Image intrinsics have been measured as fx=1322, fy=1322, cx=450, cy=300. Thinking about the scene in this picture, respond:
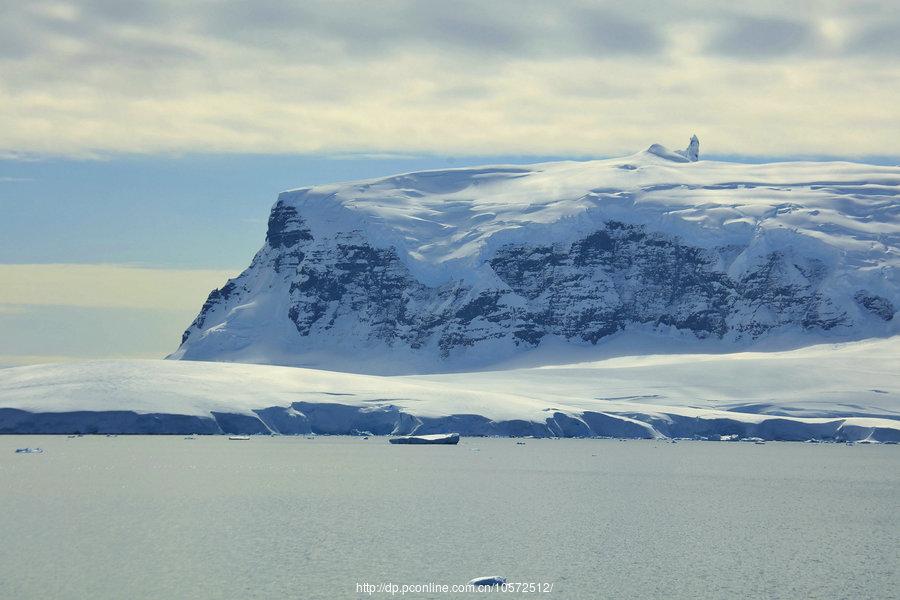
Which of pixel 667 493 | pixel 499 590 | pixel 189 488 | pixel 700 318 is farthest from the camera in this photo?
pixel 700 318

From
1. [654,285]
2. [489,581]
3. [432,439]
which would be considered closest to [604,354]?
[654,285]

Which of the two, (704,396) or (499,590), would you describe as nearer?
(499,590)

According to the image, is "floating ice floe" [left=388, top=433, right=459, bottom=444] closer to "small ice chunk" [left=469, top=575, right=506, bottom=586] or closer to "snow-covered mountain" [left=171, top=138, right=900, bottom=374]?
"small ice chunk" [left=469, top=575, right=506, bottom=586]

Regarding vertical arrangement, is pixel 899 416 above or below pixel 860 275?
below

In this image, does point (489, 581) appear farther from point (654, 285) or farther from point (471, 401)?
point (654, 285)

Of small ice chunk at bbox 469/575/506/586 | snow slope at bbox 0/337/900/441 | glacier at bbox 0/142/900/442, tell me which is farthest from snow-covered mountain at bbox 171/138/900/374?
small ice chunk at bbox 469/575/506/586

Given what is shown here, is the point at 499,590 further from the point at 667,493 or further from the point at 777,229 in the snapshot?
the point at 777,229

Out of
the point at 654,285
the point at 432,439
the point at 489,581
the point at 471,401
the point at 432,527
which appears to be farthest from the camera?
the point at 654,285

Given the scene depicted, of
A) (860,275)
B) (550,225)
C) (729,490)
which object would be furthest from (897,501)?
(550,225)
